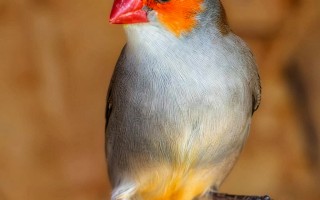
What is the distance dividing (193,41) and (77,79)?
1.90 m

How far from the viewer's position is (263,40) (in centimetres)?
441

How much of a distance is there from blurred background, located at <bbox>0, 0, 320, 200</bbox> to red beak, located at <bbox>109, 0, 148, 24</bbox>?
1.79 metres

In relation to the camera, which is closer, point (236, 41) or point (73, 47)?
point (236, 41)

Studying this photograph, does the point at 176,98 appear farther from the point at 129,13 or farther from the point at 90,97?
the point at 90,97

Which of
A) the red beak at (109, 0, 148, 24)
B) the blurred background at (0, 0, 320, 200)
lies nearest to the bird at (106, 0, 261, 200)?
the red beak at (109, 0, 148, 24)

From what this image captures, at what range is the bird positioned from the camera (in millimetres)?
2451

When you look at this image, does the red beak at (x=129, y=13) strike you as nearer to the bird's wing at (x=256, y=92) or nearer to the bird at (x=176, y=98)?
the bird at (x=176, y=98)

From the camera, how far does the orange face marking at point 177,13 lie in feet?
7.91

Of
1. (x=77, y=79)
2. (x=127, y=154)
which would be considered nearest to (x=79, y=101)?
(x=77, y=79)

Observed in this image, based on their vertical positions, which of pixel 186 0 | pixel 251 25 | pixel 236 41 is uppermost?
pixel 186 0

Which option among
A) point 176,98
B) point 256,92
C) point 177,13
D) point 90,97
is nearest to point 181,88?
point 176,98

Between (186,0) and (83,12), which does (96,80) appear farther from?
(186,0)

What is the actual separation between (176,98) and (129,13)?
348 millimetres

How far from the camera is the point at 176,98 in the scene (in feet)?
8.33
